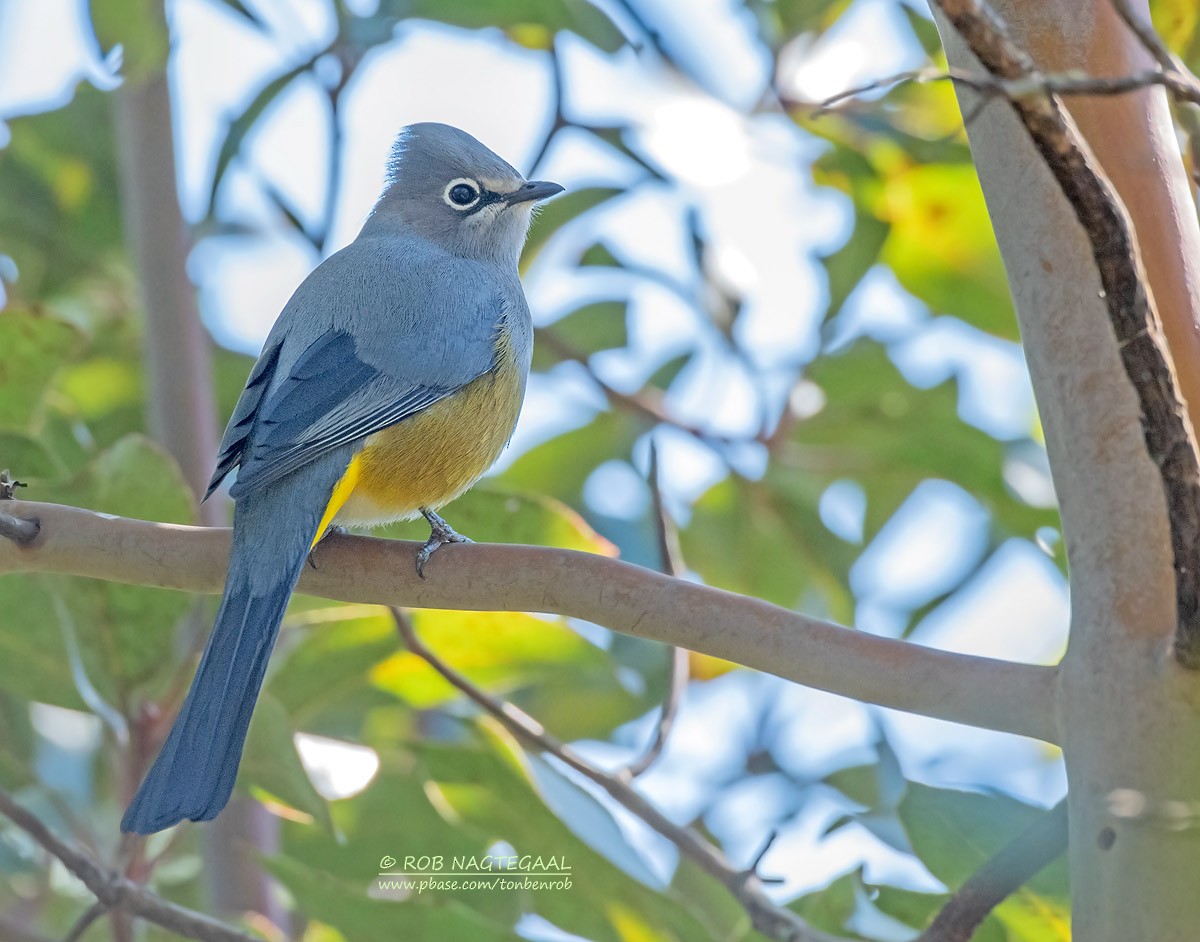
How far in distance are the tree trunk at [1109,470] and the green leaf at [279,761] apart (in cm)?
171

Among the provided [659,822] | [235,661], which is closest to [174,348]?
[235,661]

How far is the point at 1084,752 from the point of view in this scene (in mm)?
1813

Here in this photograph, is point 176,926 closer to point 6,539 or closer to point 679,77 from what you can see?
point 6,539

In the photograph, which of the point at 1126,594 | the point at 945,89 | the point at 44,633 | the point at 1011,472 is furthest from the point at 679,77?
the point at 1126,594

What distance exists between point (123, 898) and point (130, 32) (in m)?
2.10

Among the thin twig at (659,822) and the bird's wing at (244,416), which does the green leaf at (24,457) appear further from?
the thin twig at (659,822)

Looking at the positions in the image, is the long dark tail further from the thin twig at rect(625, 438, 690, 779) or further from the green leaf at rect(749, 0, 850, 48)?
the green leaf at rect(749, 0, 850, 48)

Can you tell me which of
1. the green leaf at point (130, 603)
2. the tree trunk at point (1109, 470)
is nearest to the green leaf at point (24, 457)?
the green leaf at point (130, 603)

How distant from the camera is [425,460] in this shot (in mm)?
3076

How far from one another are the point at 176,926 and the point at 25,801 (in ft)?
4.66

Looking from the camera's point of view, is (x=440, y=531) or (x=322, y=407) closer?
(x=322, y=407)

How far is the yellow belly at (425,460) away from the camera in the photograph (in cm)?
302

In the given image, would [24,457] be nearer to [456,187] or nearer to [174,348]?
[174,348]

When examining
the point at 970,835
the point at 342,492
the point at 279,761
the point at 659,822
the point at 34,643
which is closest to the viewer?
the point at 970,835
